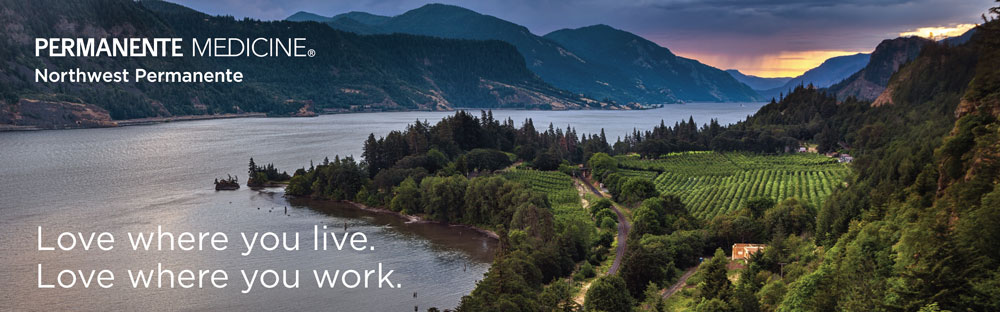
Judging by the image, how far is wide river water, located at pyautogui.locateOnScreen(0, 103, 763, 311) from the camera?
47.2 meters

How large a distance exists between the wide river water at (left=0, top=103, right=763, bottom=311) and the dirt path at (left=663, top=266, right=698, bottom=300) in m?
14.6

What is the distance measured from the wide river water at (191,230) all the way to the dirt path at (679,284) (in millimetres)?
14579

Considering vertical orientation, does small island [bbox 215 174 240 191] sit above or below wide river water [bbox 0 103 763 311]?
above

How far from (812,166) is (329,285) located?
82073 mm

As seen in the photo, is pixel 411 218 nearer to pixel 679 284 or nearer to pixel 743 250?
pixel 679 284

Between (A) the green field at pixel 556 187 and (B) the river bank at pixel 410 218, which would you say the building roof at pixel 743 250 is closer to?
(A) the green field at pixel 556 187

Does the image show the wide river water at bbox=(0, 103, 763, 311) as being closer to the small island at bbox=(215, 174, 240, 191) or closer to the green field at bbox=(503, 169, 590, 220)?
the small island at bbox=(215, 174, 240, 191)

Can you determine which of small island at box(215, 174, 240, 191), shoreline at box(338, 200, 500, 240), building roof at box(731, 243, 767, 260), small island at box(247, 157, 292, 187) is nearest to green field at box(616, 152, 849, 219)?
building roof at box(731, 243, 767, 260)

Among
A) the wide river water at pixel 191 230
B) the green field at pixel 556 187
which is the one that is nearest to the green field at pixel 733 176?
the green field at pixel 556 187

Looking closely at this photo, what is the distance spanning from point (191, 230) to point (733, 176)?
7163 cm

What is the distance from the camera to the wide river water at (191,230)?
47.2m

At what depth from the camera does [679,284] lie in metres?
47.6

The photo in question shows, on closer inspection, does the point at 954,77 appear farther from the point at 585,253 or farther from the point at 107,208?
the point at 107,208

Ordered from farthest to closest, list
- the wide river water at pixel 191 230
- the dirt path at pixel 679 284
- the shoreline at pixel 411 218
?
the shoreline at pixel 411 218 → the wide river water at pixel 191 230 → the dirt path at pixel 679 284
